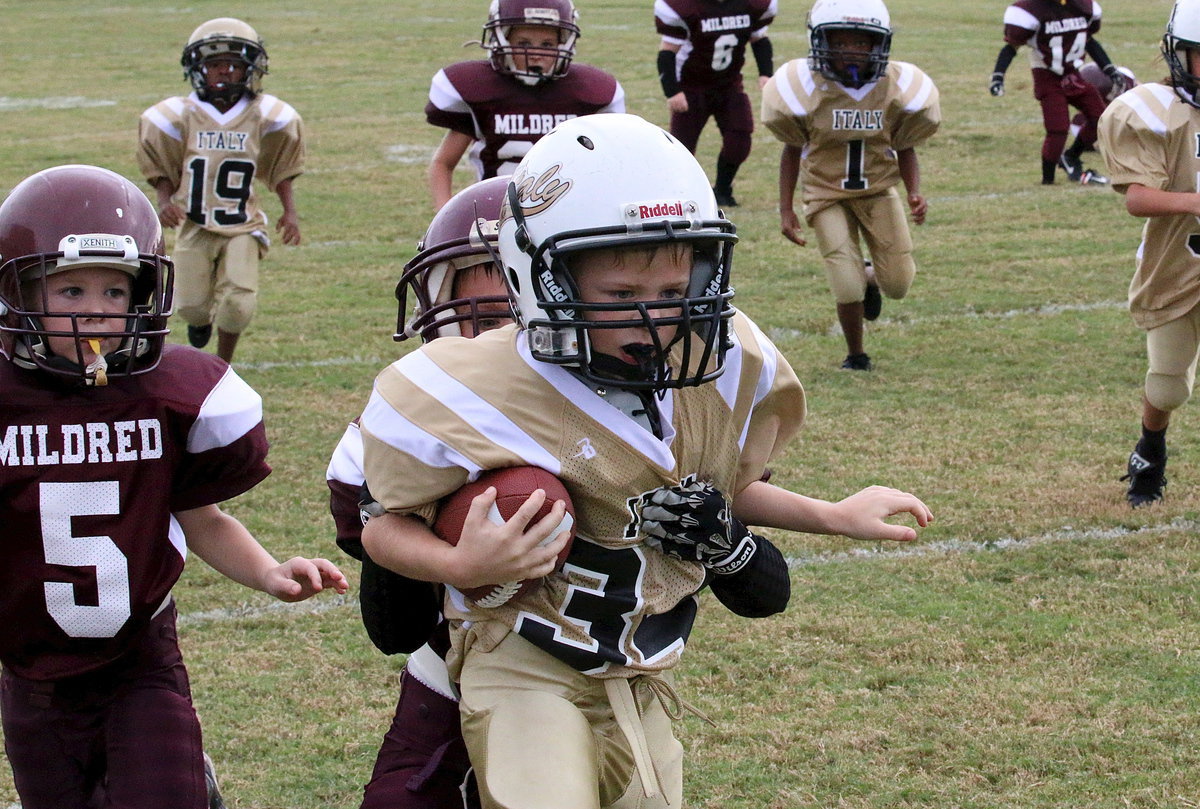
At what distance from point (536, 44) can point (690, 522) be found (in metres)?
4.80

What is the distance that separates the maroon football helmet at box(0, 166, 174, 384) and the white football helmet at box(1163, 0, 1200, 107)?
10.9 feet

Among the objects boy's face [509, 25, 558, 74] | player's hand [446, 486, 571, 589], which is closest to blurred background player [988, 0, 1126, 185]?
boy's face [509, 25, 558, 74]

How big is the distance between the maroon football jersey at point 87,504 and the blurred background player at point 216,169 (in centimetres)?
443

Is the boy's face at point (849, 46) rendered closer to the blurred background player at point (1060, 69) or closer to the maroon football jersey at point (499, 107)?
the maroon football jersey at point (499, 107)

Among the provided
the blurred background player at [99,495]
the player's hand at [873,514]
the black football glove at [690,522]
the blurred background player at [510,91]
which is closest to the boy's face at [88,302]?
the blurred background player at [99,495]

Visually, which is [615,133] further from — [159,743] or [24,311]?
[159,743]

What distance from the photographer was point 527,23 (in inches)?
263

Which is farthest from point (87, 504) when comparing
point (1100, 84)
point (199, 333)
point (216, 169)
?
point (1100, 84)

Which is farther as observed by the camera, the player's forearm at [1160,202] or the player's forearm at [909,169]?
the player's forearm at [909,169]

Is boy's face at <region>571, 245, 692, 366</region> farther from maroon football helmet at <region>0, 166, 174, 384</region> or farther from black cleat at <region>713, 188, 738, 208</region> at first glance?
black cleat at <region>713, 188, 738, 208</region>

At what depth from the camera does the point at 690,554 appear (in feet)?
7.84

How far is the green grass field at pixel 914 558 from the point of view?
142 inches

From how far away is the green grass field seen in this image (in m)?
3.60

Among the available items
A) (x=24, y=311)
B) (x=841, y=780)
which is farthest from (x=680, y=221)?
(x=841, y=780)
